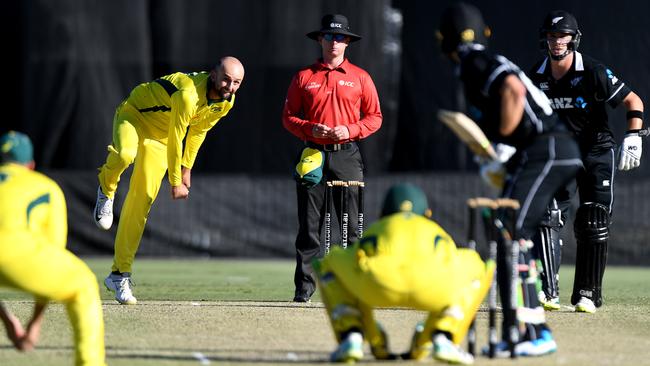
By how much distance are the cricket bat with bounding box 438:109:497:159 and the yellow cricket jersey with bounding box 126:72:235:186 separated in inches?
127

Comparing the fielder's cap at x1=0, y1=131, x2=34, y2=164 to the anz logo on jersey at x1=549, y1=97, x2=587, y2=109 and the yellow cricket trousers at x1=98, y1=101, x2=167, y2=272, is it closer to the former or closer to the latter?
the yellow cricket trousers at x1=98, y1=101, x2=167, y2=272

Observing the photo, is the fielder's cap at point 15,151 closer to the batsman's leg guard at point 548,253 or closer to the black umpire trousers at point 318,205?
the black umpire trousers at point 318,205

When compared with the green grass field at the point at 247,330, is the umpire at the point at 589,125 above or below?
above

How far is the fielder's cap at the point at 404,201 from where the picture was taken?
7.03 m

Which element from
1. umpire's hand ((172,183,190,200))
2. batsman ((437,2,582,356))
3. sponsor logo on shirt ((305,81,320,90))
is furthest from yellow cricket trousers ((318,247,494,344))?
sponsor logo on shirt ((305,81,320,90))

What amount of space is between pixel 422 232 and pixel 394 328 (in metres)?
1.90

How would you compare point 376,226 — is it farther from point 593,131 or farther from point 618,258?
point 618,258

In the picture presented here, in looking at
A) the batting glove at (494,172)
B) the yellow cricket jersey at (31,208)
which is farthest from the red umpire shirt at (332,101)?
the yellow cricket jersey at (31,208)

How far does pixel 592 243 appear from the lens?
10164 millimetres

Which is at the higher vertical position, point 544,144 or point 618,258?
point 544,144

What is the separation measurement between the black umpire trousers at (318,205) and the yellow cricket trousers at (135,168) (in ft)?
4.24

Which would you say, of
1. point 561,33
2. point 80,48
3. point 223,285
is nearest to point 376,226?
point 561,33

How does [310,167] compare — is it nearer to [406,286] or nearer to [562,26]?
[562,26]

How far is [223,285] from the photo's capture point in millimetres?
13016
